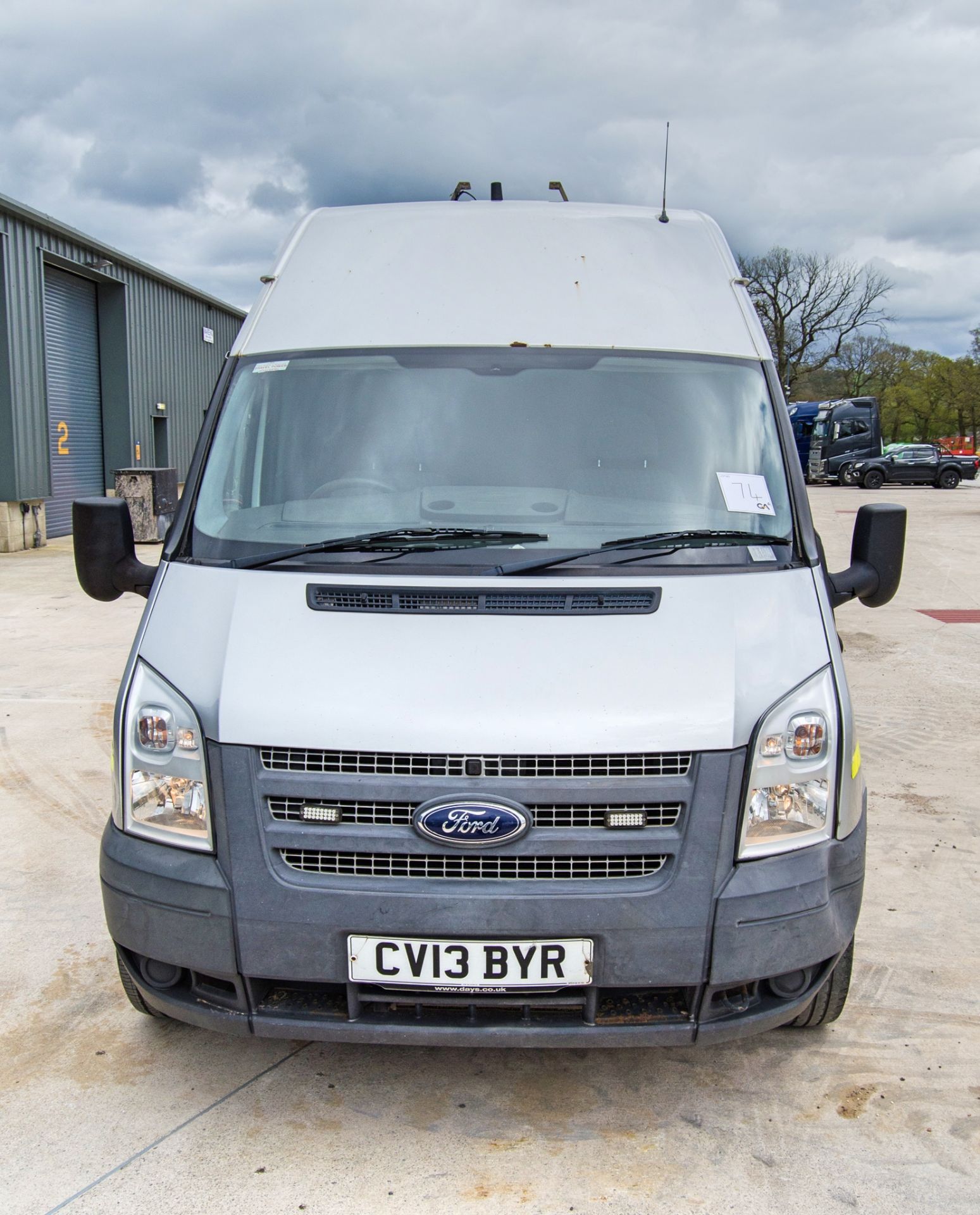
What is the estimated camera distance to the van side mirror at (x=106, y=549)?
3436mm

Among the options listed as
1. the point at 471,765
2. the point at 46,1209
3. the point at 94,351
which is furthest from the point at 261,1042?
the point at 94,351

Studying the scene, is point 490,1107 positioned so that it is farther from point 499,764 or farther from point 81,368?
point 81,368

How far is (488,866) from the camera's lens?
259 cm

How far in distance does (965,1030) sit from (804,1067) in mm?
581

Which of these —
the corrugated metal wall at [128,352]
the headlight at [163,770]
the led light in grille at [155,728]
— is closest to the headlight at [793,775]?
the headlight at [163,770]

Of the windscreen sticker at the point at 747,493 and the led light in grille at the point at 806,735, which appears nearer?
the led light in grille at the point at 806,735

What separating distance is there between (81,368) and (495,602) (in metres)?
19.4

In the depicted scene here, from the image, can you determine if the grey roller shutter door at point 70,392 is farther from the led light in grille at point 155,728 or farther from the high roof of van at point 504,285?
the led light in grille at point 155,728

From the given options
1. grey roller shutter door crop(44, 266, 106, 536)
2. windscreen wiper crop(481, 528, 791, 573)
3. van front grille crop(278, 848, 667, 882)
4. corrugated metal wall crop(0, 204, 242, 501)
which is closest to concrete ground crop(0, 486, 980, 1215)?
van front grille crop(278, 848, 667, 882)

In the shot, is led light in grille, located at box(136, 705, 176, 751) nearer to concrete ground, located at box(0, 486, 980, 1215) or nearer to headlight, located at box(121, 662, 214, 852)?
headlight, located at box(121, 662, 214, 852)

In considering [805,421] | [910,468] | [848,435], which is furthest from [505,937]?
[805,421]

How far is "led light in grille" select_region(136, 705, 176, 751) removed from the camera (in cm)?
Answer: 273

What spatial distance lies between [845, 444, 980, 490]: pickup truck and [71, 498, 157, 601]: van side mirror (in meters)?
35.9

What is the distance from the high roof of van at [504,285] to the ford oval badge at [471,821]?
1702mm
